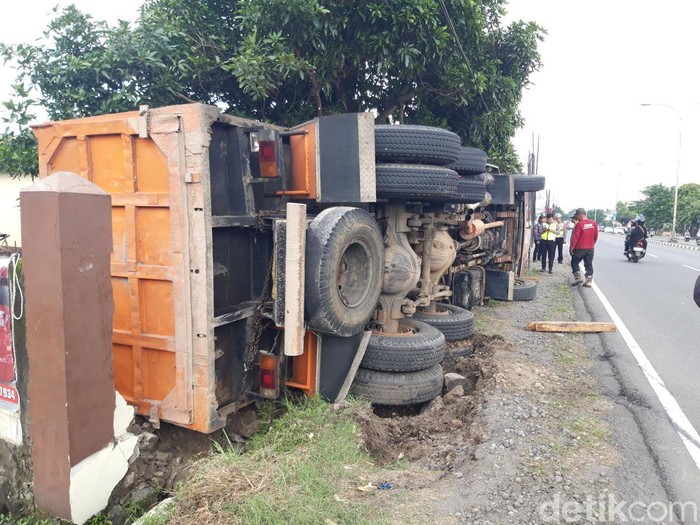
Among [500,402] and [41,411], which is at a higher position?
[41,411]

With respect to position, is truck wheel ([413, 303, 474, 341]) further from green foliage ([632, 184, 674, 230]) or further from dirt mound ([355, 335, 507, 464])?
green foliage ([632, 184, 674, 230])

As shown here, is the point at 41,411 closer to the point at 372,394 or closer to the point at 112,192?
the point at 112,192

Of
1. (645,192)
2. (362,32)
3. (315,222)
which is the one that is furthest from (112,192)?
(645,192)

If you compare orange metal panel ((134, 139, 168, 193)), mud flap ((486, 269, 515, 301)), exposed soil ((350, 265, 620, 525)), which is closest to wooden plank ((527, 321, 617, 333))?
exposed soil ((350, 265, 620, 525))

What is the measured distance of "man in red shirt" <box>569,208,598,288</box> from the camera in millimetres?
10789

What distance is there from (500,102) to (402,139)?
5322mm

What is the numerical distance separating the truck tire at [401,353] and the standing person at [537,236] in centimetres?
1073

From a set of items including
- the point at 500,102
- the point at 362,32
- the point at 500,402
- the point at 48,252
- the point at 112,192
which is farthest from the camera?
the point at 500,102

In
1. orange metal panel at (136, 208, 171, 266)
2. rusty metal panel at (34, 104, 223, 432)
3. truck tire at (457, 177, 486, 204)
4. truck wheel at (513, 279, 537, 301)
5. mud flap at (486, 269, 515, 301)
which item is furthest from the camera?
truck wheel at (513, 279, 537, 301)

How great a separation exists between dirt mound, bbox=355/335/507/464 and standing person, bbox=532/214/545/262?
10303 mm

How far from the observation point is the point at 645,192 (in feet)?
226

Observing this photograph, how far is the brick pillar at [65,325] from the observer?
8.10ft

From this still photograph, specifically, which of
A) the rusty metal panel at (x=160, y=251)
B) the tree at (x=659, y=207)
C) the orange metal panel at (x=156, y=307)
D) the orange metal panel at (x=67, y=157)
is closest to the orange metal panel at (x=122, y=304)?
the rusty metal panel at (x=160, y=251)

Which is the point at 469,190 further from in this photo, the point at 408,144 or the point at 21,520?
the point at 21,520
